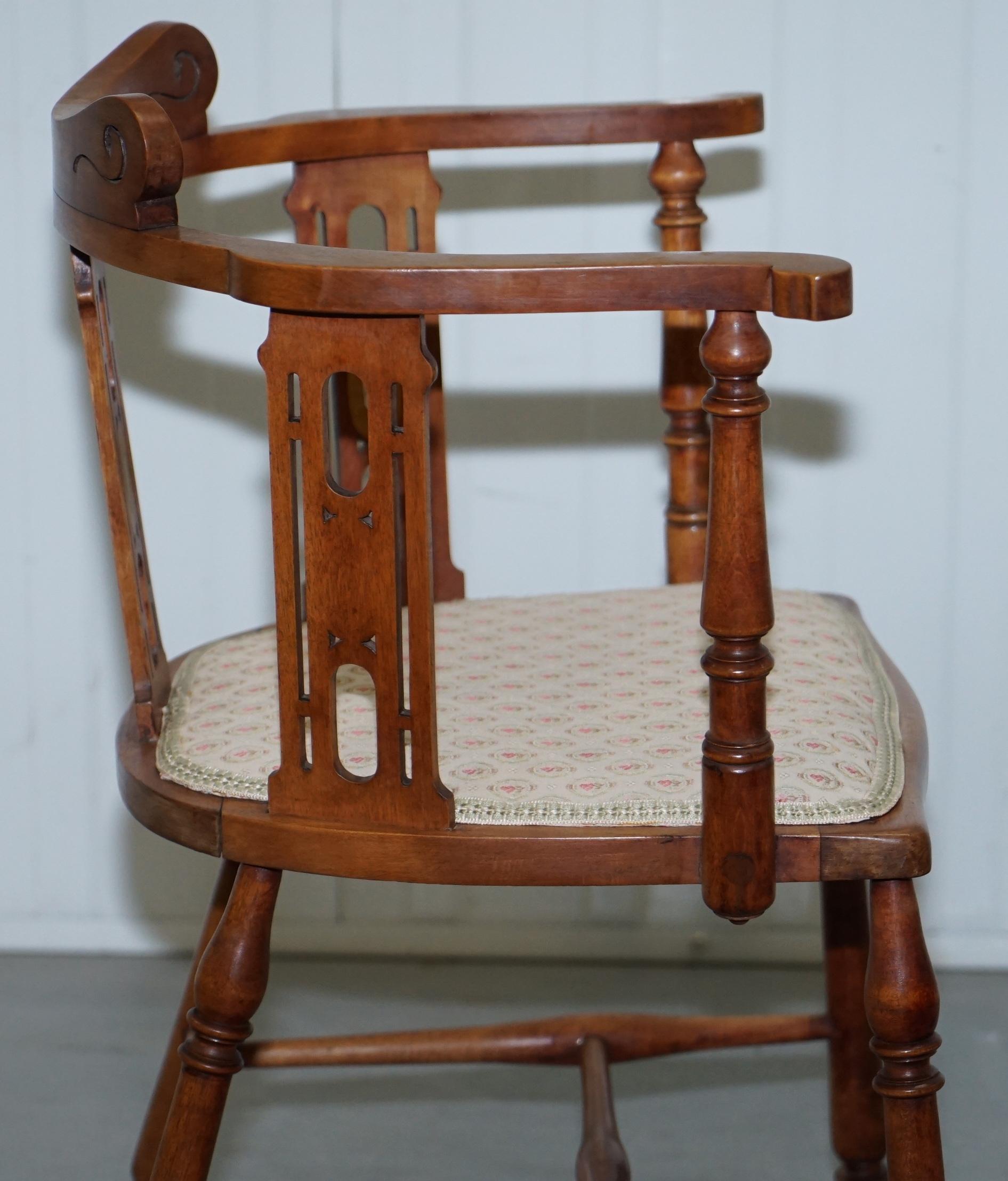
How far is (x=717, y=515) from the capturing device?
0.78m

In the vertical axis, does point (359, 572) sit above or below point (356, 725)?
above

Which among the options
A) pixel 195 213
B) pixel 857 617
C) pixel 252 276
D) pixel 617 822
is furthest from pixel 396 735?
pixel 195 213

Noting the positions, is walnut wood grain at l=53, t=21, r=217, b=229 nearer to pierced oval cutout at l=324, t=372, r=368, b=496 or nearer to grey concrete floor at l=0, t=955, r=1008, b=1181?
pierced oval cutout at l=324, t=372, r=368, b=496

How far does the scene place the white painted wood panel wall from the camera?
155 centimetres

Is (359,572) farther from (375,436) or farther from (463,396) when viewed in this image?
(463,396)

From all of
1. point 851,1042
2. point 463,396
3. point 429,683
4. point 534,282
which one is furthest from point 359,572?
point 463,396

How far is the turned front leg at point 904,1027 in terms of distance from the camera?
0.86 m

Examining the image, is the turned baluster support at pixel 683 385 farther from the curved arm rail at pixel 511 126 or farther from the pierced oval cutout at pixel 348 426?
the pierced oval cutout at pixel 348 426

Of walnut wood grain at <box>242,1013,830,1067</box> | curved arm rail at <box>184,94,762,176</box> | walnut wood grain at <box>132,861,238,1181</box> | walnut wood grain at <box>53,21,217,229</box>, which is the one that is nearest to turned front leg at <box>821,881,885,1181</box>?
walnut wood grain at <box>242,1013,830,1067</box>

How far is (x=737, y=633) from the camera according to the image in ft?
2.60

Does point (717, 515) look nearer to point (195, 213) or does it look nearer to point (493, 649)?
point (493, 649)

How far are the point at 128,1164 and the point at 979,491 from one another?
1.07 meters

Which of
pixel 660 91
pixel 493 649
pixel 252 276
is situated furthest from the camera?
pixel 660 91

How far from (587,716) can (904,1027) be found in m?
0.26
